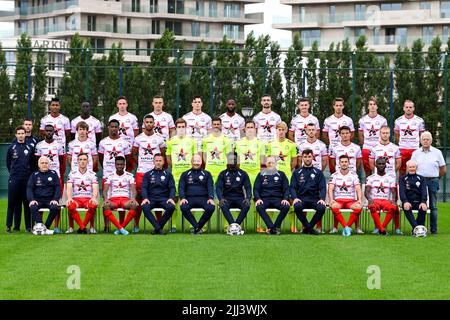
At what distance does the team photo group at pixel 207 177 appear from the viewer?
19.8m

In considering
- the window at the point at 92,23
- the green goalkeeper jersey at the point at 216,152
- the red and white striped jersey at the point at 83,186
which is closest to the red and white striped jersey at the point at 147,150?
the green goalkeeper jersey at the point at 216,152

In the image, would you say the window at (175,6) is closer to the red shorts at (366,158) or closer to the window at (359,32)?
the window at (359,32)

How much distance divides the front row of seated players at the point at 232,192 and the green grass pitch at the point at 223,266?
1.53 feet

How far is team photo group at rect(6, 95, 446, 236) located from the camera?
1984 cm

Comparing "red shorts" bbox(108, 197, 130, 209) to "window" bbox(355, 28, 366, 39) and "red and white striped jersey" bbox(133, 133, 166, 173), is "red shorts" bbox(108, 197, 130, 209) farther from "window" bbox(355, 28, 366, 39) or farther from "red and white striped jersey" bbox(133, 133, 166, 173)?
"window" bbox(355, 28, 366, 39)

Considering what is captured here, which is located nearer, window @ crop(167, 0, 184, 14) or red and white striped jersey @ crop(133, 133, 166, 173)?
red and white striped jersey @ crop(133, 133, 166, 173)

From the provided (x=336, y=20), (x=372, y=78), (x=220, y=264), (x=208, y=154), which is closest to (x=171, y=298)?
(x=220, y=264)

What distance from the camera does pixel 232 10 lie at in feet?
340

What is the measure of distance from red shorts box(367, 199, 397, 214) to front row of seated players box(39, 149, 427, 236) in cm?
2

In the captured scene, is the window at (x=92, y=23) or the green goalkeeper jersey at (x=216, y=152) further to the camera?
the window at (x=92, y=23)

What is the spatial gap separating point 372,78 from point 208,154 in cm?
1913

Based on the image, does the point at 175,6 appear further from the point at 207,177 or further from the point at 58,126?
the point at 207,177

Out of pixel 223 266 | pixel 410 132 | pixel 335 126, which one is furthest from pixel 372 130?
pixel 223 266

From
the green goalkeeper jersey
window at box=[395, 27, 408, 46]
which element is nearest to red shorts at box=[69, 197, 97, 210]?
the green goalkeeper jersey
